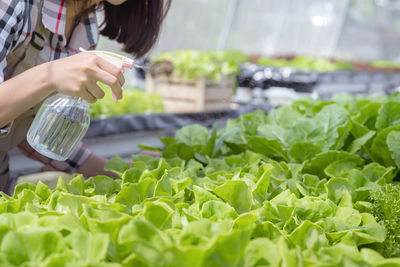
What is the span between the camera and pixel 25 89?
0.99 metres

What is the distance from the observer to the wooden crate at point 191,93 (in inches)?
136

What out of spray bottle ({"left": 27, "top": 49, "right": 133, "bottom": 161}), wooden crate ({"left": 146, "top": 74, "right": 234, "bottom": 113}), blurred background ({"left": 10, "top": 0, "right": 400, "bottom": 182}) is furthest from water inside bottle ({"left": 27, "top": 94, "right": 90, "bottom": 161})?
wooden crate ({"left": 146, "top": 74, "right": 234, "bottom": 113})

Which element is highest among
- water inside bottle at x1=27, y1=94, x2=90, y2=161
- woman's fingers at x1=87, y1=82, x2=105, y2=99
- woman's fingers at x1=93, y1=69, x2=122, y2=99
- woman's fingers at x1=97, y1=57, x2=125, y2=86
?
woman's fingers at x1=97, y1=57, x2=125, y2=86

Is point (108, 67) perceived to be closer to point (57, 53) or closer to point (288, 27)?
point (57, 53)

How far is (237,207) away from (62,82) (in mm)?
457

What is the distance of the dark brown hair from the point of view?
1.52 metres

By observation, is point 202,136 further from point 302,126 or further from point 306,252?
point 306,252

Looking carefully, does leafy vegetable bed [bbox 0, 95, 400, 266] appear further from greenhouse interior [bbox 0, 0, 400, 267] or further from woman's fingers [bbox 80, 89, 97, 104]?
woman's fingers [bbox 80, 89, 97, 104]

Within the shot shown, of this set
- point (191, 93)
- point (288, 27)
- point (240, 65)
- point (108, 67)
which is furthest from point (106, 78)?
point (288, 27)

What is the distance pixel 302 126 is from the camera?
130 centimetres

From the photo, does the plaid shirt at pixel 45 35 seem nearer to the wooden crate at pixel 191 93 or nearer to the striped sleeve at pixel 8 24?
the striped sleeve at pixel 8 24

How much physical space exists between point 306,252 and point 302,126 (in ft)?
2.36

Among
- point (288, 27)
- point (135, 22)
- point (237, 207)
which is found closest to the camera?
point (237, 207)

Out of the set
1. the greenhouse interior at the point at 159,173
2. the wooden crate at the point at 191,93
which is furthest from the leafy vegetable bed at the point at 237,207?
the wooden crate at the point at 191,93
